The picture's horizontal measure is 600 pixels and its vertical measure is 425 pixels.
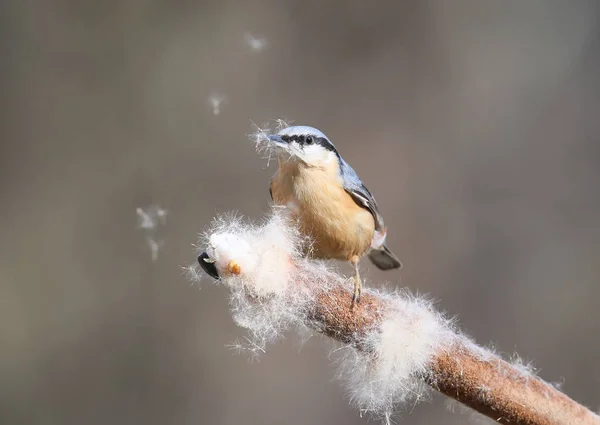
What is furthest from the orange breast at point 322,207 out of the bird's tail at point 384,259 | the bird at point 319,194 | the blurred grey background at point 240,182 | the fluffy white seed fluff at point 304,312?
the blurred grey background at point 240,182

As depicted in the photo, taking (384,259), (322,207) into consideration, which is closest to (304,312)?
(322,207)

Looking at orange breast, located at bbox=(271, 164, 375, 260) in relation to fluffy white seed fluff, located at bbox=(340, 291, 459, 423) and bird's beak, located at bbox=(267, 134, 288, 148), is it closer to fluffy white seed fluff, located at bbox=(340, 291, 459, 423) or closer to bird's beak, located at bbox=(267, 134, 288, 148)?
bird's beak, located at bbox=(267, 134, 288, 148)

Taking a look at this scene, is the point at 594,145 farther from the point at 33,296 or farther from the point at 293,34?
the point at 33,296

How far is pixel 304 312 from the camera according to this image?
739 millimetres

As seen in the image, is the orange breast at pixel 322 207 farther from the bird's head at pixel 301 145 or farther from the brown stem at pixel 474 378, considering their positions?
the brown stem at pixel 474 378

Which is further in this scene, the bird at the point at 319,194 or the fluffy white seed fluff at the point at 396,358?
the bird at the point at 319,194

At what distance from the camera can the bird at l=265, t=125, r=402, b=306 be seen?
982mm

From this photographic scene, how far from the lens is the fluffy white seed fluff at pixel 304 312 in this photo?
0.73 meters

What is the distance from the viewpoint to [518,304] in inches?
86.8

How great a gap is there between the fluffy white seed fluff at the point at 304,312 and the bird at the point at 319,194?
16 cm

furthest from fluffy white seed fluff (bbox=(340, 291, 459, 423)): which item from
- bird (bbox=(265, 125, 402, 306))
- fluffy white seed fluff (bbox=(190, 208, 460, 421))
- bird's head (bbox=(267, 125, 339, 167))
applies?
bird's head (bbox=(267, 125, 339, 167))

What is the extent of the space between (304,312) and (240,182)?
1.36 meters

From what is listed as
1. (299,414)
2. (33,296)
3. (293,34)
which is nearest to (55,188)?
(33,296)

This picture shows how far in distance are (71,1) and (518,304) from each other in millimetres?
1952
